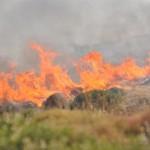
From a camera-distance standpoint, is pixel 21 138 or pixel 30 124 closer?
pixel 21 138

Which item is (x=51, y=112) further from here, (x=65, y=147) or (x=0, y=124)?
(x=65, y=147)

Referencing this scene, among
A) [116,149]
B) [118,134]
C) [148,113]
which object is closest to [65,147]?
[116,149]

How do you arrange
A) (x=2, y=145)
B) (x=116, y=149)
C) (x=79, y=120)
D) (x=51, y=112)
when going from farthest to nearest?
(x=51, y=112) → (x=79, y=120) → (x=2, y=145) → (x=116, y=149)

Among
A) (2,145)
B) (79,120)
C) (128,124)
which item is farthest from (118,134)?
(2,145)

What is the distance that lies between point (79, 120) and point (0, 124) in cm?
352

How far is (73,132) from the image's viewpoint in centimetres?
1980

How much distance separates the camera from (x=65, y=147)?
17.8m

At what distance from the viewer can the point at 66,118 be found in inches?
900

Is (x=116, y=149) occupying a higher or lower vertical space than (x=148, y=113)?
lower

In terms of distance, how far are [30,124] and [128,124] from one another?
392cm

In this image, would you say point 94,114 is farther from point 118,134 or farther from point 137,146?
point 137,146

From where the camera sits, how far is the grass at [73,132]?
58.4 ft

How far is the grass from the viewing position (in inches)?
701

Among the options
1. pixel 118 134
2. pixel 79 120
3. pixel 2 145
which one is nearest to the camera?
pixel 2 145
